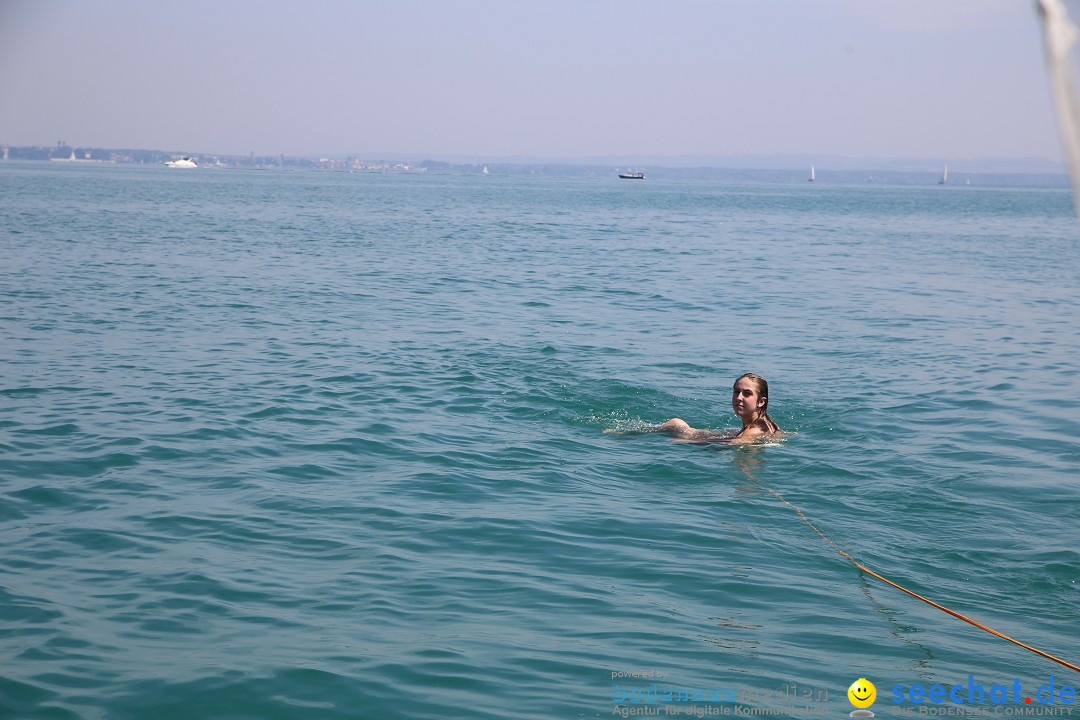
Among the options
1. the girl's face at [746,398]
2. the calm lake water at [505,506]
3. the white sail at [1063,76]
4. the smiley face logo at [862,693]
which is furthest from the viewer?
the girl's face at [746,398]

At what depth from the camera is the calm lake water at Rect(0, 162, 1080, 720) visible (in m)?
6.39

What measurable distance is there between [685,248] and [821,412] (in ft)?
104

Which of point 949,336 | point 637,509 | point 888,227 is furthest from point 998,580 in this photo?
point 888,227

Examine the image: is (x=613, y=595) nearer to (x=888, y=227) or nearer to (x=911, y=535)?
(x=911, y=535)

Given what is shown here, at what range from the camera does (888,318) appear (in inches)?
926

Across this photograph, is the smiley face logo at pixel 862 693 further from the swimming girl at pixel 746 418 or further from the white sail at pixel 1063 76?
the swimming girl at pixel 746 418

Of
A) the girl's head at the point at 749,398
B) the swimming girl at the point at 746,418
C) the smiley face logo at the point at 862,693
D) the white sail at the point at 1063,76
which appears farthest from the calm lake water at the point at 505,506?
the white sail at the point at 1063,76

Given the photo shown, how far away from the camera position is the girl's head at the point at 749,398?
1129 cm

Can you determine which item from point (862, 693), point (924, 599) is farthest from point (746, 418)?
point (862, 693)

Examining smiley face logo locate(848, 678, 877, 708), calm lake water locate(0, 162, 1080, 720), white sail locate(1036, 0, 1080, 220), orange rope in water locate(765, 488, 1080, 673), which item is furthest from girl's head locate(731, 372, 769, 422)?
white sail locate(1036, 0, 1080, 220)

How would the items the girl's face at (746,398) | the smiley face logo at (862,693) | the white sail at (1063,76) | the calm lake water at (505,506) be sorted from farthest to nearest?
the girl's face at (746,398) < the calm lake water at (505,506) < the smiley face logo at (862,693) < the white sail at (1063,76)

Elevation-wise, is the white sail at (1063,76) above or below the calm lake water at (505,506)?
above

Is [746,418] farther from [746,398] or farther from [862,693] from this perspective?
[862,693]

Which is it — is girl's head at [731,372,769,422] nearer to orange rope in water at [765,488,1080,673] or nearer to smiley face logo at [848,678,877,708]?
orange rope in water at [765,488,1080,673]
